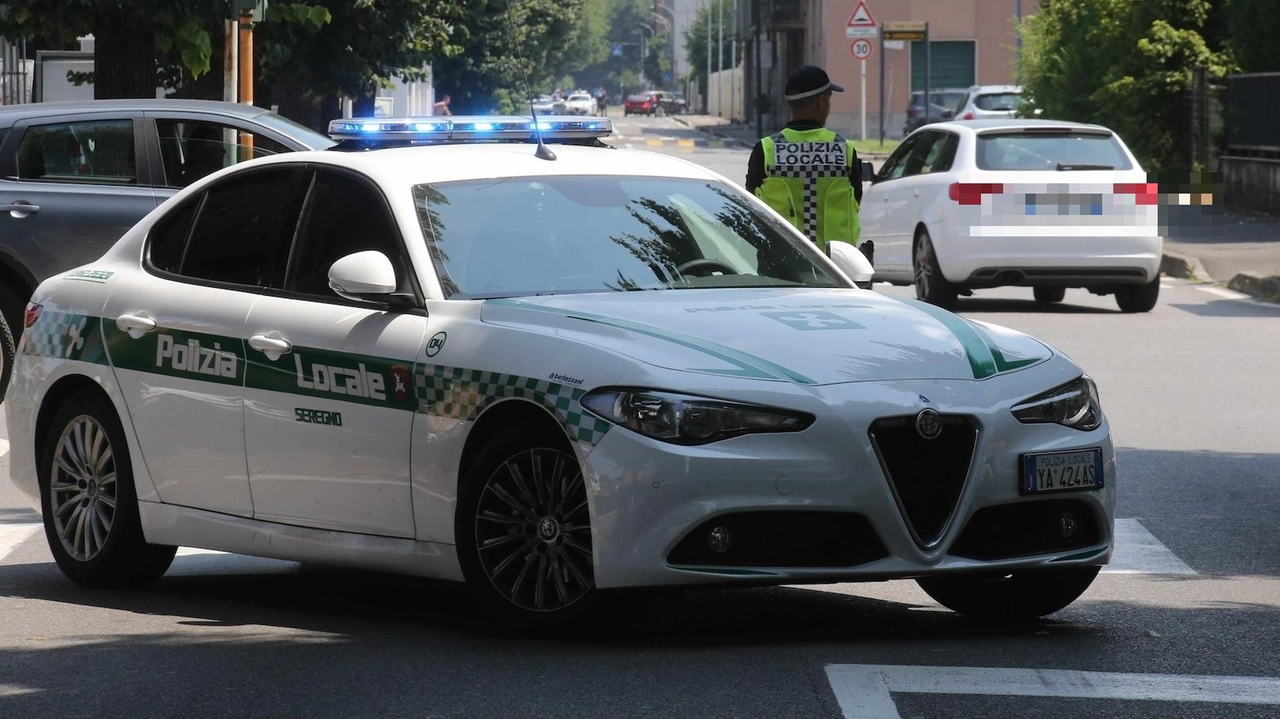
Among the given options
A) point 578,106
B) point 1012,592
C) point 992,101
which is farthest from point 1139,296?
point 578,106

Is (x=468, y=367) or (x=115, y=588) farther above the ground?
(x=468, y=367)

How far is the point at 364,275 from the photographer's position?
21.6 feet

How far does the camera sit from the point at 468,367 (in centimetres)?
635

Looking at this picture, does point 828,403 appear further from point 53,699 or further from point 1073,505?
point 53,699

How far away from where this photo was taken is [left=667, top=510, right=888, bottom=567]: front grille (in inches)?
235

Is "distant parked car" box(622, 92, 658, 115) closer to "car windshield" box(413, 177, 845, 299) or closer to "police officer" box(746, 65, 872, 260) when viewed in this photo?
"police officer" box(746, 65, 872, 260)

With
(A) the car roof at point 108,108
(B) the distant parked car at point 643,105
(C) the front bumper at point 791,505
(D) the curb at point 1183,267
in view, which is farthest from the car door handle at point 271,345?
(B) the distant parked car at point 643,105

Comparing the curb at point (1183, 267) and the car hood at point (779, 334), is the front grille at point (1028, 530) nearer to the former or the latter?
the car hood at point (779, 334)

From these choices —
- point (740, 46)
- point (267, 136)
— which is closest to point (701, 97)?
point (740, 46)

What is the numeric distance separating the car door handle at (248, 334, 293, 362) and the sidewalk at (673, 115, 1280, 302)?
13.7 meters

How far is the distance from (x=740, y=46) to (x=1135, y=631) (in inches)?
4311

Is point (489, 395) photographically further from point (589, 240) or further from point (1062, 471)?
point (1062, 471)

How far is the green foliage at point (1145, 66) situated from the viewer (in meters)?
32.0

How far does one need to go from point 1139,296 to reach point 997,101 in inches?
976
